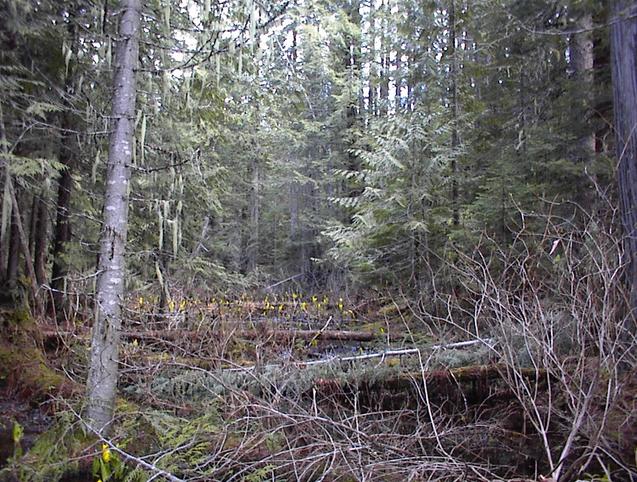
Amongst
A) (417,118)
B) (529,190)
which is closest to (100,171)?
(417,118)

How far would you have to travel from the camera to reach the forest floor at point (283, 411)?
3.75 m

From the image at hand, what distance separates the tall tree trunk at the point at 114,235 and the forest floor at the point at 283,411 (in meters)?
0.27

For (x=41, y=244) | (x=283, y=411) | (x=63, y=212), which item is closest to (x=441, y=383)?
(x=283, y=411)

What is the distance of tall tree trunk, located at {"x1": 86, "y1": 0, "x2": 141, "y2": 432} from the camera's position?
444 centimetres

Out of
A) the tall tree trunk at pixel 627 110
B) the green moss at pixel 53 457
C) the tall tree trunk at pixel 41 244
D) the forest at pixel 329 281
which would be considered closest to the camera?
the green moss at pixel 53 457

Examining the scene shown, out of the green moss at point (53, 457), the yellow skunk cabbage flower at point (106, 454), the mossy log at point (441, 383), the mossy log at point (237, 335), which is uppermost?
the mossy log at point (237, 335)

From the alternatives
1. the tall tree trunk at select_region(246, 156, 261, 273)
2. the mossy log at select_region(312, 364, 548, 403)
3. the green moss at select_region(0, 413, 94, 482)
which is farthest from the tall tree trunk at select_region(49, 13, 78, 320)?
the tall tree trunk at select_region(246, 156, 261, 273)

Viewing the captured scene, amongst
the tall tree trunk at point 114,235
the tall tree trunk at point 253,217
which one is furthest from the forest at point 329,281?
the tall tree trunk at point 253,217

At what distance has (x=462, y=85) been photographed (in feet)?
36.2

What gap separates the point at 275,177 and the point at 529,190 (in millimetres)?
14832

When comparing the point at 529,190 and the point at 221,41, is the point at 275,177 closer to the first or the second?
the point at 529,190

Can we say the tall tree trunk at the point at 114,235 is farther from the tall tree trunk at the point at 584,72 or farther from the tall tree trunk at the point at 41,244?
the tall tree trunk at the point at 584,72

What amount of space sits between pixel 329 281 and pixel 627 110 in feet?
32.6

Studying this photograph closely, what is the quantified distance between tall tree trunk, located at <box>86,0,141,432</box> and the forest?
0.02 metres
